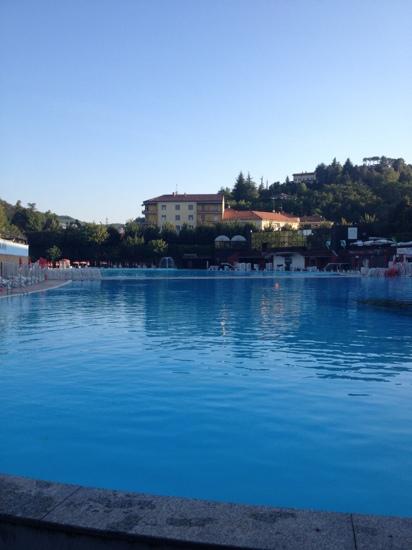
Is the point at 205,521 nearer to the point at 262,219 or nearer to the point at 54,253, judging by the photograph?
the point at 54,253

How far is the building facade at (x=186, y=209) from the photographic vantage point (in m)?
85.4

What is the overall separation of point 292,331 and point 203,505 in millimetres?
11141

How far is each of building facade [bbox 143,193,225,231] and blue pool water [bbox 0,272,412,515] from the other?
72601 millimetres

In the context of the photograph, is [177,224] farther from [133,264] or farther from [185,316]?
[185,316]

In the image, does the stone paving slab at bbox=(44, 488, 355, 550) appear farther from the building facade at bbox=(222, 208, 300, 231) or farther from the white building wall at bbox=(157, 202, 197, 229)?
the white building wall at bbox=(157, 202, 197, 229)

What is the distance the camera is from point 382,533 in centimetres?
229

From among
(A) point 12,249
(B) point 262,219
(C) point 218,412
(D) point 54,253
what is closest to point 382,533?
(C) point 218,412

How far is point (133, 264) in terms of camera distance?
224 feet

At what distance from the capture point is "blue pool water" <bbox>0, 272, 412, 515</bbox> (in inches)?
187

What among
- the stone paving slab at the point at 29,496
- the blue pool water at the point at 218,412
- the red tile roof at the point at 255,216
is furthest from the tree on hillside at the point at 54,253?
the stone paving slab at the point at 29,496

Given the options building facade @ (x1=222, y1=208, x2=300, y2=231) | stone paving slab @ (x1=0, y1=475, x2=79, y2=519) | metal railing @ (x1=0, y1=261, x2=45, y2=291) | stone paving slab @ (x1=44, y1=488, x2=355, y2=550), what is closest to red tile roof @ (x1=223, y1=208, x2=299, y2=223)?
building facade @ (x1=222, y1=208, x2=300, y2=231)

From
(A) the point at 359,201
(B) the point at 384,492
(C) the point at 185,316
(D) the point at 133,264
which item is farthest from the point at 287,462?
(A) the point at 359,201

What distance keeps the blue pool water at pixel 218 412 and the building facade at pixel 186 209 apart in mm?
72601

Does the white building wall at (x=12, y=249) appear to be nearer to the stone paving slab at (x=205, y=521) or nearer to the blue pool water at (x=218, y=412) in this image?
the blue pool water at (x=218, y=412)
